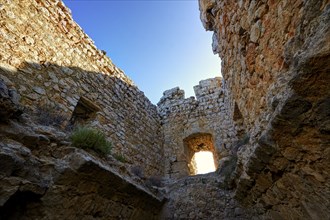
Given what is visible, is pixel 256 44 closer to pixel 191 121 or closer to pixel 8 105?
pixel 8 105

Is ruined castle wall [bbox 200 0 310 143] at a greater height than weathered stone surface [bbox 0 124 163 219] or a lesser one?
greater

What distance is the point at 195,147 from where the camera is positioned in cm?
842

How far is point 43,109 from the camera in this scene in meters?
3.61

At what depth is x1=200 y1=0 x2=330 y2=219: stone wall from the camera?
1229 millimetres

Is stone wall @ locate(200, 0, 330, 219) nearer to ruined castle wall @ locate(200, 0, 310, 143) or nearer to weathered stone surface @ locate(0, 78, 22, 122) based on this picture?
ruined castle wall @ locate(200, 0, 310, 143)

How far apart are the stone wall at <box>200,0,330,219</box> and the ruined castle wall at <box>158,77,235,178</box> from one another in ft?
14.7

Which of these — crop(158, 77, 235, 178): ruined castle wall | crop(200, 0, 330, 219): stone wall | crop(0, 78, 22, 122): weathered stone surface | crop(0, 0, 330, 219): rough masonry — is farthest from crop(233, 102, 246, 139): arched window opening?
crop(0, 78, 22, 122): weathered stone surface

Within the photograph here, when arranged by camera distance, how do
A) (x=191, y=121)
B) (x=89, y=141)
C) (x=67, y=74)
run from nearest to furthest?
(x=89, y=141) → (x=67, y=74) → (x=191, y=121)

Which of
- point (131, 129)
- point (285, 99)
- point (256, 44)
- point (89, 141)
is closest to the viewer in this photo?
point (285, 99)

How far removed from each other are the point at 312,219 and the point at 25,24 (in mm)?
4863

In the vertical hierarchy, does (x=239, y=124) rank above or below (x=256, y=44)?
above

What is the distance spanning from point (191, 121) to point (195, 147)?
109 centimetres

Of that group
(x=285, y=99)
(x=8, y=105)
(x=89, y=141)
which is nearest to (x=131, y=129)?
(x=89, y=141)

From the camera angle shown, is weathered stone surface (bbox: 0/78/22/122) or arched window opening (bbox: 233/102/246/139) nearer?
weathered stone surface (bbox: 0/78/22/122)
